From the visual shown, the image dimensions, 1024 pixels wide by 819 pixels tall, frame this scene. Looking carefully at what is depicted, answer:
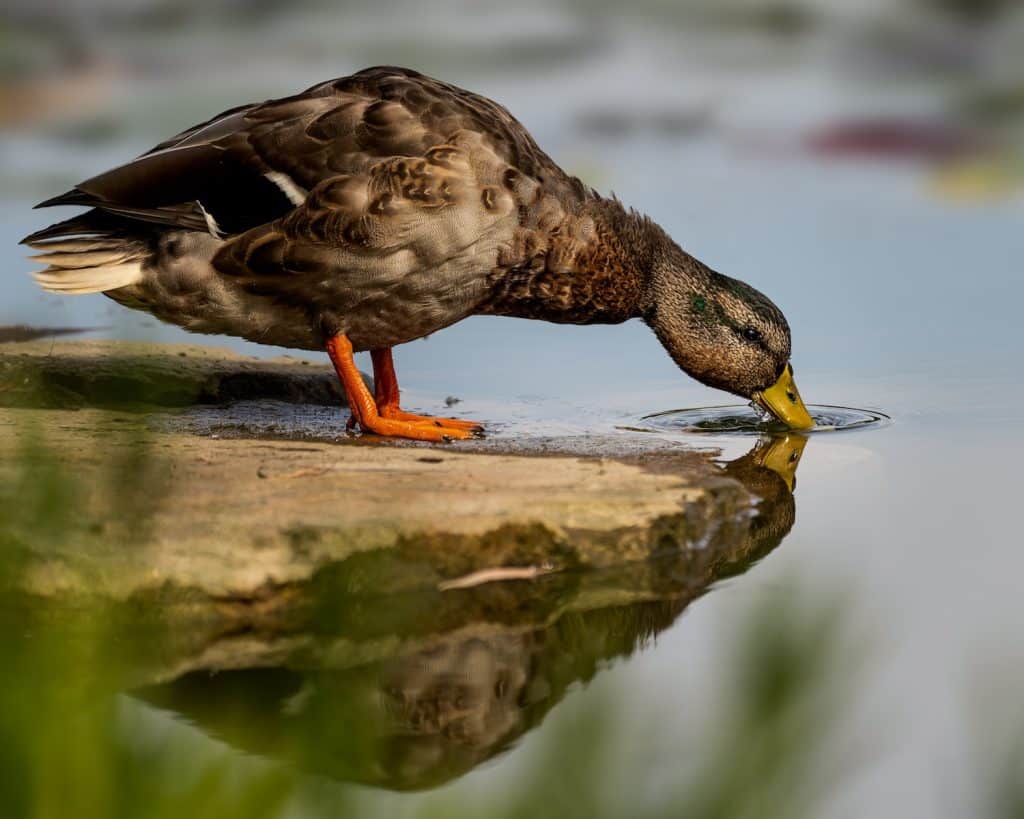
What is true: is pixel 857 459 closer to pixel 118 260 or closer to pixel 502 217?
pixel 502 217

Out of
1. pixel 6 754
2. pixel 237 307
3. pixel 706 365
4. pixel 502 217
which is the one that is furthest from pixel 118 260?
pixel 6 754

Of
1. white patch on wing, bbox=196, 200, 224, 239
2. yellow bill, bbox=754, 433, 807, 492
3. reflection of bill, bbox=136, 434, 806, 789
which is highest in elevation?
white patch on wing, bbox=196, 200, 224, 239

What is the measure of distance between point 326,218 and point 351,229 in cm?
9

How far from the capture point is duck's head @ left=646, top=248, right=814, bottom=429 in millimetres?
5938

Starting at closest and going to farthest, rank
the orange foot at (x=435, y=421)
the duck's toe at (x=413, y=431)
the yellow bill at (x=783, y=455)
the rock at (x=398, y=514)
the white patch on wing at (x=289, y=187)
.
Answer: the rock at (x=398, y=514)
the yellow bill at (x=783, y=455)
the white patch on wing at (x=289, y=187)
the duck's toe at (x=413, y=431)
the orange foot at (x=435, y=421)

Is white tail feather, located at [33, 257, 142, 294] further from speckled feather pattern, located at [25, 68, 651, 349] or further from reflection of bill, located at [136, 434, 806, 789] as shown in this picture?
reflection of bill, located at [136, 434, 806, 789]

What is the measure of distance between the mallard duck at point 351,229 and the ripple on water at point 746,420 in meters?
0.53

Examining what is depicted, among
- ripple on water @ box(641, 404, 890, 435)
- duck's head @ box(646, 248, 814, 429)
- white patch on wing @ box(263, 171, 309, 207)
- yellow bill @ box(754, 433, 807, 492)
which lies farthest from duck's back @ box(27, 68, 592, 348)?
yellow bill @ box(754, 433, 807, 492)

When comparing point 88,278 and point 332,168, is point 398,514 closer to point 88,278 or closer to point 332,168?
point 332,168

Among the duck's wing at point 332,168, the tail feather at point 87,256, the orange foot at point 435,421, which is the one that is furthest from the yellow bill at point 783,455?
the tail feather at point 87,256

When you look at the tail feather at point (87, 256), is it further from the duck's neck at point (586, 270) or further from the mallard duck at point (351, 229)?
the duck's neck at point (586, 270)

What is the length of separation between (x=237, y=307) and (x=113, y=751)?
4.20 m

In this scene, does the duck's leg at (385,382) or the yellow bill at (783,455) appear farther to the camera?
the duck's leg at (385,382)

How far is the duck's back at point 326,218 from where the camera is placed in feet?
16.7
